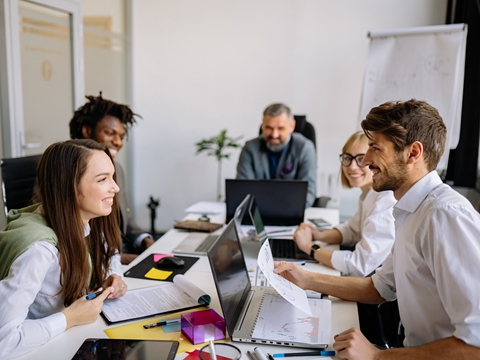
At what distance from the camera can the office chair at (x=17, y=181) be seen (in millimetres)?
1982

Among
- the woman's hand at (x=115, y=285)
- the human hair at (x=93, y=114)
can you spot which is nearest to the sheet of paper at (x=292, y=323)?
the woman's hand at (x=115, y=285)

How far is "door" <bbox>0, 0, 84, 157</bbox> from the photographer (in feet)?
9.33

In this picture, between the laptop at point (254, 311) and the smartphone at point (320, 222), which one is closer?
the laptop at point (254, 311)

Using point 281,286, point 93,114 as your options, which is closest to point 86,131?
point 93,114

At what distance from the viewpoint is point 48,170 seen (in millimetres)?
1282

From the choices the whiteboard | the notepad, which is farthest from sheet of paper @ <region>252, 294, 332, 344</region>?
the whiteboard

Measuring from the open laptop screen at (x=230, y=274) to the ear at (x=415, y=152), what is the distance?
0.56 meters

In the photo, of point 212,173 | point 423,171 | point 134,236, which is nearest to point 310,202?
point 134,236

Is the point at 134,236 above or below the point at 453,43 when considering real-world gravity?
below

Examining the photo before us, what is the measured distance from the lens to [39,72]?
10.3 feet

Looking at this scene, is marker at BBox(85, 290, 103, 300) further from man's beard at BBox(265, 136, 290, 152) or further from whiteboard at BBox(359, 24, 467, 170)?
whiteboard at BBox(359, 24, 467, 170)

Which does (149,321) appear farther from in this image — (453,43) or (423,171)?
(453,43)

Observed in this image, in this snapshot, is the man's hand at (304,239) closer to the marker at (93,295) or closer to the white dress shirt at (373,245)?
the white dress shirt at (373,245)

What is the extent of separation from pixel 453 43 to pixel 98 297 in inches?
119
